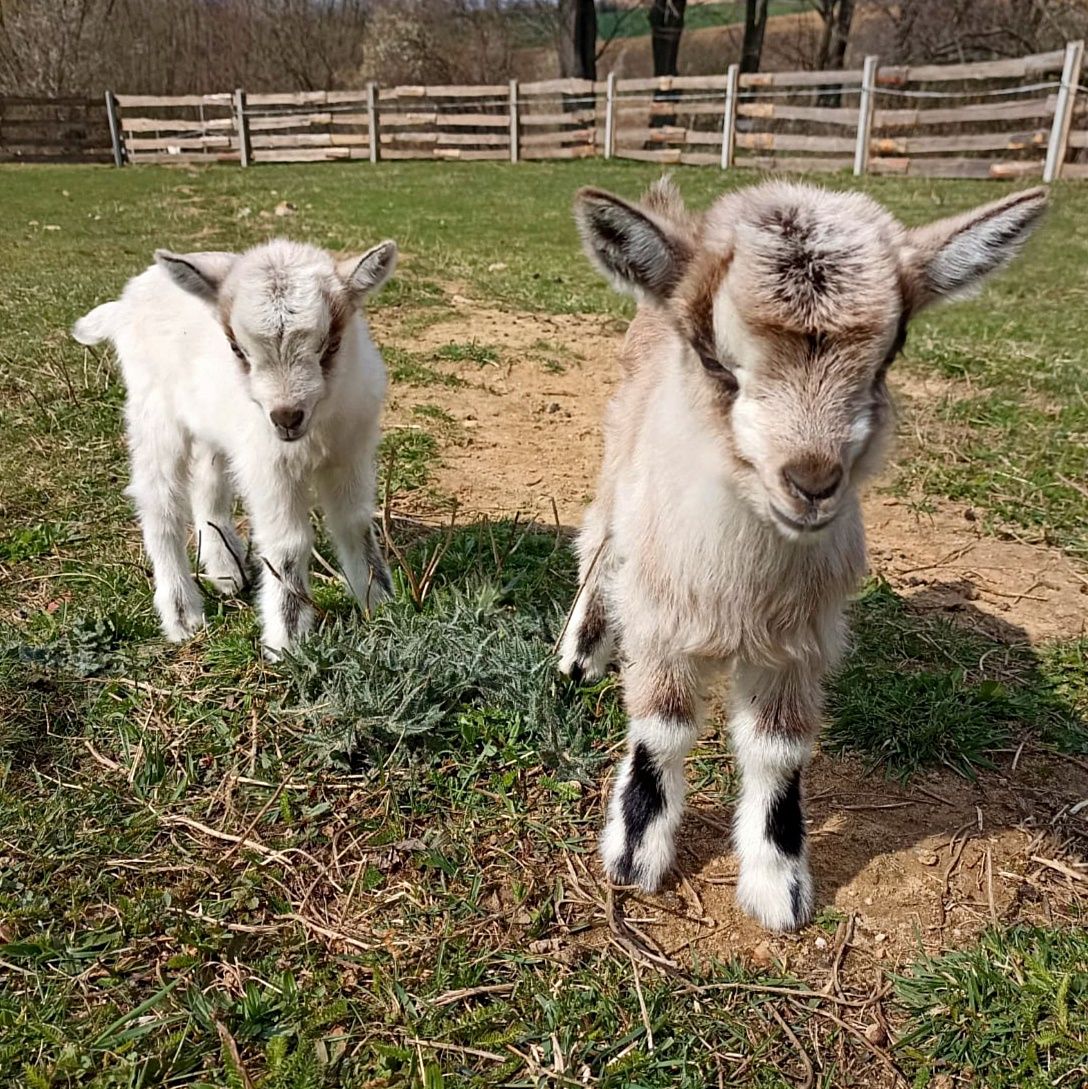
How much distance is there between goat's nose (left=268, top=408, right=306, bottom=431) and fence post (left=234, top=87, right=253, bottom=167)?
22.7 meters

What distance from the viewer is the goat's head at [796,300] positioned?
6.30 feet

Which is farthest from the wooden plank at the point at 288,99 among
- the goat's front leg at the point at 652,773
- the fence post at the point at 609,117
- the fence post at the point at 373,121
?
the goat's front leg at the point at 652,773

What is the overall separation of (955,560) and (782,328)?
9.36ft

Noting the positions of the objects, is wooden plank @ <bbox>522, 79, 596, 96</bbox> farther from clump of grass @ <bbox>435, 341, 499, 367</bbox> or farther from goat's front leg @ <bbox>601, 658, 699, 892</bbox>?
goat's front leg @ <bbox>601, 658, 699, 892</bbox>

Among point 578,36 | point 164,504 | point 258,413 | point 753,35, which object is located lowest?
point 164,504

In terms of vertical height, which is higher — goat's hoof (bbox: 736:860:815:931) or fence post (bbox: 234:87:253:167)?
fence post (bbox: 234:87:253:167)

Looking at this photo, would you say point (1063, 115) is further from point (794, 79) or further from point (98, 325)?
point (98, 325)

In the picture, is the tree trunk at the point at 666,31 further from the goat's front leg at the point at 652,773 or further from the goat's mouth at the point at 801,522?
the goat's mouth at the point at 801,522

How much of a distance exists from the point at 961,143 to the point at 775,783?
57.5 ft

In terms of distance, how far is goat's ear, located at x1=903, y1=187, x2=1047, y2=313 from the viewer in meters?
2.11

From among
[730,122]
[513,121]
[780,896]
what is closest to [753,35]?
[513,121]

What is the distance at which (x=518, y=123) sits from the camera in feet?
74.9

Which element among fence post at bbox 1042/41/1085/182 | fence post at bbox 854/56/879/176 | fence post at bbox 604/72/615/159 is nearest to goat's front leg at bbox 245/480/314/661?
fence post at bbox 1042/41/1085/182

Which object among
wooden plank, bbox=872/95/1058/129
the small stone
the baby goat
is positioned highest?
wooden plank, bbox=872/95/1058/129
